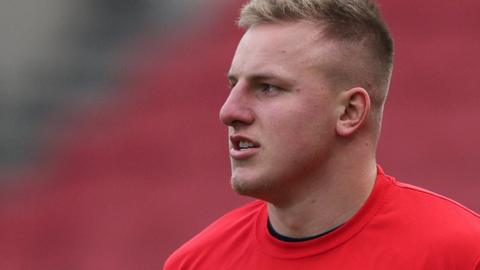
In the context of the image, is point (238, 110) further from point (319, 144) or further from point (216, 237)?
point (216, 237)

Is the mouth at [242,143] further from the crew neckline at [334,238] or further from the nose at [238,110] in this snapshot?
the crew neckline at [334,238]

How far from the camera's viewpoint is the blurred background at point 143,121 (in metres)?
5.15

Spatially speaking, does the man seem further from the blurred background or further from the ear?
the blurred background

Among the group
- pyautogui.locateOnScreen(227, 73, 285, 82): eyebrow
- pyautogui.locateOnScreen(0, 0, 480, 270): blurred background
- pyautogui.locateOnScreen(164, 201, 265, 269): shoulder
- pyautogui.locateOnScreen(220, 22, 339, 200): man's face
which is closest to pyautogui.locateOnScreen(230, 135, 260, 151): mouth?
pyautogui.locateOnScreen(220, 22, 339, 200): man's face

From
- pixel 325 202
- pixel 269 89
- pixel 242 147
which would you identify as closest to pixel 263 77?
pixel 269 89

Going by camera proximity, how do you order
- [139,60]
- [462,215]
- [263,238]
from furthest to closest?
1. [139,60]
2. [263,238]
3. [462,215]

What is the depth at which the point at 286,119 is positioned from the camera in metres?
2.02

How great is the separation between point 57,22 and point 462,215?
7.12m

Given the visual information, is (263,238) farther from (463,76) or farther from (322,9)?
(463,76)

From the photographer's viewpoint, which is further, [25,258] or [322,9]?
[25,258]

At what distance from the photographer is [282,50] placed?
80.7 inches

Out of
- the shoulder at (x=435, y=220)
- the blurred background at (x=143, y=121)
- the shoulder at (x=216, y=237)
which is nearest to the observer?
the shoulder at (x=435, y=220)

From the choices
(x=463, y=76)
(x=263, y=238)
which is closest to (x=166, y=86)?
(x=463, y=76)

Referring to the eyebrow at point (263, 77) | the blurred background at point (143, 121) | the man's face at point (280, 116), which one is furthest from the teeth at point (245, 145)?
the blurred background at point (143, 121)
